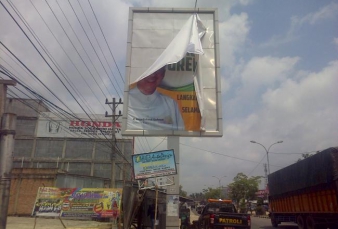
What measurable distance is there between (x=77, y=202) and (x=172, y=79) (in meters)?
8.08

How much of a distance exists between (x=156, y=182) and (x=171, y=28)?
23.0 ft

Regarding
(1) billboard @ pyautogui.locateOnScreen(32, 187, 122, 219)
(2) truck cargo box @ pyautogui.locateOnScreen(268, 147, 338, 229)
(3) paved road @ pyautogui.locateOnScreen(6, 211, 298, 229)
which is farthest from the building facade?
(2) truck cargo box @ pyautogui.locateOnScreen(268, 147, 338, 229)

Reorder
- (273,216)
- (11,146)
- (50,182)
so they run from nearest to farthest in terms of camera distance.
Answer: (11,146) → (273,216) → (50,182)

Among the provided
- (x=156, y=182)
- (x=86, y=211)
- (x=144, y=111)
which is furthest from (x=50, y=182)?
(x=156, y=182)

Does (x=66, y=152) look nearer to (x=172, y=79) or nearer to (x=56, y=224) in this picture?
(x=56, y=224)

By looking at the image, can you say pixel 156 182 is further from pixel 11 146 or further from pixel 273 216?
pixel 273 216

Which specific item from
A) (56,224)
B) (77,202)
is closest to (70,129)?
(56,224)

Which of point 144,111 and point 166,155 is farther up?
point 144,111

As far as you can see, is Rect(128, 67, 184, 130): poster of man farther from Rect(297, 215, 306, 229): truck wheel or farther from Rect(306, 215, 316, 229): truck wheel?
Rect(297, 215, 306, 229): truck wheel

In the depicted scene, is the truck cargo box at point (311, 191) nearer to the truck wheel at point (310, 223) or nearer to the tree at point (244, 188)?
the truck wheel at point (310, 223)

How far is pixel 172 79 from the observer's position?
1345 cm

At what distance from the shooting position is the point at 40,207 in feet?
46.8

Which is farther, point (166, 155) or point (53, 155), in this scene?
point (53, 155)

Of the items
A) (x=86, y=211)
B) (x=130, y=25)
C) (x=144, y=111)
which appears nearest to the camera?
(x=144, y=111)
